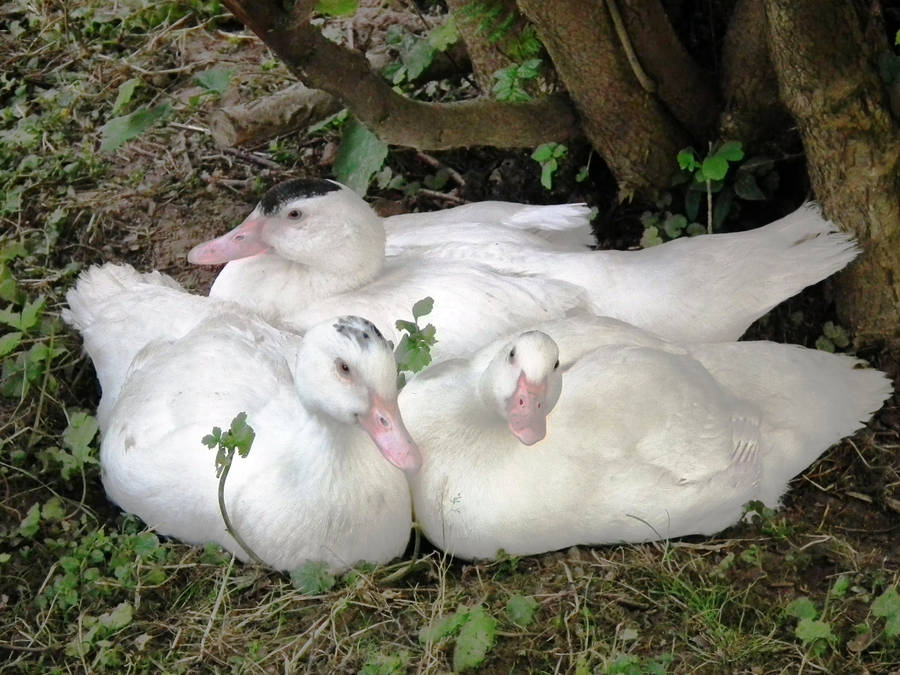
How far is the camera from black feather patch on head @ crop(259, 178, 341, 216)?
14.3ft

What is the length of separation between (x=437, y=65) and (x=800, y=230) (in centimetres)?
195

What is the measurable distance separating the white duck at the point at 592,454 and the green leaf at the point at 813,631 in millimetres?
548

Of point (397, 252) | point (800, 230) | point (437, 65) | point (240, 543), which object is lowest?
point (240, 543)

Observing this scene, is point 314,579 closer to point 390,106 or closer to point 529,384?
point 529,384

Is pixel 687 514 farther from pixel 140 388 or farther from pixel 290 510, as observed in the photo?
pixel 140 388

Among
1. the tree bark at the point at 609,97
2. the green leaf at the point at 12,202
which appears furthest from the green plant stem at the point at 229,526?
the green leaf at the point at 12,202

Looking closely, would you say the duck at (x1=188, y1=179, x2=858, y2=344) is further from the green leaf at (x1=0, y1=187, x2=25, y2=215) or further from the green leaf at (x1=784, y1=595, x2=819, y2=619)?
the green leaf at (x1=0, y1=187, x2=25, y2=215)

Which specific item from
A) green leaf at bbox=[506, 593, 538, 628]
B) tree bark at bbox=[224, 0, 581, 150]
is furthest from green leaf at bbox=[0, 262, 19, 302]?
green leaf at bbox=[506, 593, 538, 628]

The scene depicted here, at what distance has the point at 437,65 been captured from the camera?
17.7ft

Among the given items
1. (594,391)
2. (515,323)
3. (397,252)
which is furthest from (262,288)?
(594,391)

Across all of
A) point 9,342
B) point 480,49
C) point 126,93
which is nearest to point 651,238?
point 480,49

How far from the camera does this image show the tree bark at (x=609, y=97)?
4.04 meters

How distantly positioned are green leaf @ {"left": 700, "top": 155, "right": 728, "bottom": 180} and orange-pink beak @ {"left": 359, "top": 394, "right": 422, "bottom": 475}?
1.69m

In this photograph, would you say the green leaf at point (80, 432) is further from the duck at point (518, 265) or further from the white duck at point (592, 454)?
the white duck at point (592, 454)
